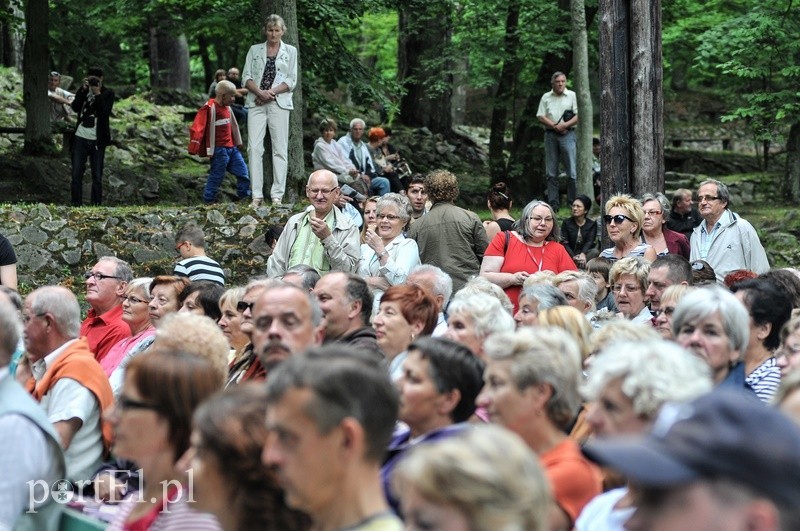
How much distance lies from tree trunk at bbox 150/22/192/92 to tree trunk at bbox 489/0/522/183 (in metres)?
8.62

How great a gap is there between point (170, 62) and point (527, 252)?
19.3 meters

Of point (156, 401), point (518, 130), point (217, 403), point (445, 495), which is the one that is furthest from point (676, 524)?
point (518, 130)

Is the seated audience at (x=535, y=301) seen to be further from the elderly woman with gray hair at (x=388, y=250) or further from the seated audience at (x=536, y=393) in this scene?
the seated audience at (x=536, y=393)

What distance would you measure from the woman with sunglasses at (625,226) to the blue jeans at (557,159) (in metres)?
7.57

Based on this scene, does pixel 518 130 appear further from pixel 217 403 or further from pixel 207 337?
pixel 217 403

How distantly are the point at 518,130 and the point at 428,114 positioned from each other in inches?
148

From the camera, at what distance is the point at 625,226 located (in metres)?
9.32

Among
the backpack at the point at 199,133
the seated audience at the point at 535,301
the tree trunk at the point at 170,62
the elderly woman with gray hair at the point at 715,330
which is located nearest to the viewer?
the elderly woman with gray hair at the point at 715,330

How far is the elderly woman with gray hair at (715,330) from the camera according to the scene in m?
4.91

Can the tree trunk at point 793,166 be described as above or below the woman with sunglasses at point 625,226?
above

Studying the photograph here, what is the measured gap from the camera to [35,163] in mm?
16734

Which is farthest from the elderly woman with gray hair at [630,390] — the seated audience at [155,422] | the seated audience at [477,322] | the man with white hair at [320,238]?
the man with white hair at [320,238]

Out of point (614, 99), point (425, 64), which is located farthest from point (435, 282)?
point (425, 64)

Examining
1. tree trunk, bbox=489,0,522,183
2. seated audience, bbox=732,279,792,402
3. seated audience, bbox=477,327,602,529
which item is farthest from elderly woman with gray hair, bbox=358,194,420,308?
tree trunk, bbox=489,0,522,183
